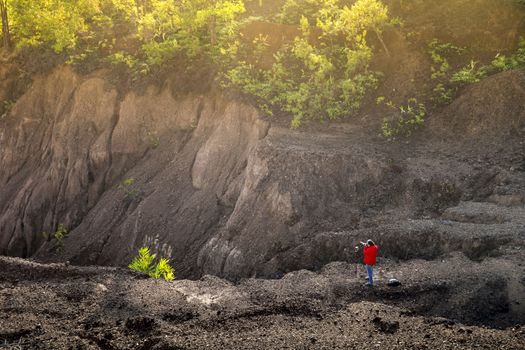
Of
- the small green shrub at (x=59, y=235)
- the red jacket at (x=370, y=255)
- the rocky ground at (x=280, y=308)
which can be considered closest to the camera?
the rocky ground at (x=280, y=308)

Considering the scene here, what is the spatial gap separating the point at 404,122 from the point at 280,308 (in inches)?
386

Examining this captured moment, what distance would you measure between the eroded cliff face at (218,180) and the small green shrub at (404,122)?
422 millimetres

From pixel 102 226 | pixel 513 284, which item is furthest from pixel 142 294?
pixel 102 226

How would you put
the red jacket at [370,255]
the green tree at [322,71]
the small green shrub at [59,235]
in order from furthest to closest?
the small green shrub at [59,235], the green tree at [322,71], the red jacket at [370,255]

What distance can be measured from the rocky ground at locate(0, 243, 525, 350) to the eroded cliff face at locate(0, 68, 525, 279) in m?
1.64

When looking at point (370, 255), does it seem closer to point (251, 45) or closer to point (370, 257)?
point (370, 257)

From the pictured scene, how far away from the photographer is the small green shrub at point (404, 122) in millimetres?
17656

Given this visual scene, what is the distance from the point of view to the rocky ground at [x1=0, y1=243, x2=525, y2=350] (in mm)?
8586

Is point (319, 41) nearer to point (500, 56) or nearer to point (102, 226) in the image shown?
point (500, 56)

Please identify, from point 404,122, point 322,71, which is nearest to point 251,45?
point 322,71

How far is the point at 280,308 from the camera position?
10352 mm

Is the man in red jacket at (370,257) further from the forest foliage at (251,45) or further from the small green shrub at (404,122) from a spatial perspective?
the forest foliage at (251,45)

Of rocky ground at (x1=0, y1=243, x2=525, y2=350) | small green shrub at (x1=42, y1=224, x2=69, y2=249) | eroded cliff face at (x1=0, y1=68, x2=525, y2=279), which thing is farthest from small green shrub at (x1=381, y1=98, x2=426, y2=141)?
small green shrub at (x1=42, y1=224, x2=69, y2=249)

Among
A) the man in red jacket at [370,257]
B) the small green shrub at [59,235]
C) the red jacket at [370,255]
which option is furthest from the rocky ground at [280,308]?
the small green shrub at [59,235]
